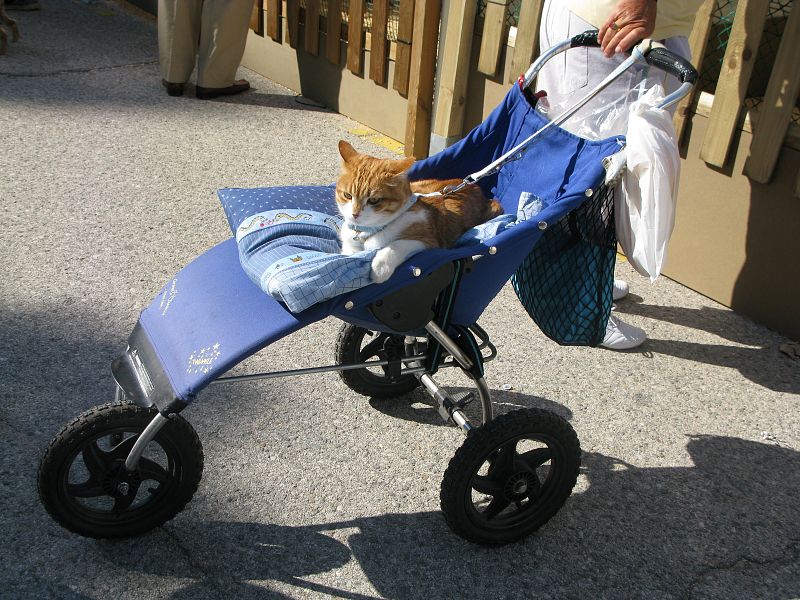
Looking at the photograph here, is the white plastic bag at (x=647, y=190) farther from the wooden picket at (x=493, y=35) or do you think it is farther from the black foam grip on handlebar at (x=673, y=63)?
the wooden picket at (x=493, y=35)

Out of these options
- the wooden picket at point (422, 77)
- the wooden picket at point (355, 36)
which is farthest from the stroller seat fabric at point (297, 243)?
the wooden picket at point (355, 36)

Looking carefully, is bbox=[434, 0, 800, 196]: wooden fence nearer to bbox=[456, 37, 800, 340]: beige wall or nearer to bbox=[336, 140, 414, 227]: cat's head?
bbox=[456, 37, 800, 340]: beige wall

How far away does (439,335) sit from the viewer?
7.53ft

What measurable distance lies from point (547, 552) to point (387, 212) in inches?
43.5

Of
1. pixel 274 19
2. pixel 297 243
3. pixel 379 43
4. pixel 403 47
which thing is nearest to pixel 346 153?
pixel 297 243

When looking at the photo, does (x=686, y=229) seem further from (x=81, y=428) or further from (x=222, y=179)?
(x=81, y=428)

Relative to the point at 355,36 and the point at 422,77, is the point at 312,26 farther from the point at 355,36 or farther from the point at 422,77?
the point at 422,77

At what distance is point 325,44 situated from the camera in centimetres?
593

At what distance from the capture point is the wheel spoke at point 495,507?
7.75ft

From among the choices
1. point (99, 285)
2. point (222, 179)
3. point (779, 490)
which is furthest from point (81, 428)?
point (222, 179)

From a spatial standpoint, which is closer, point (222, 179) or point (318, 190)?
point (318, 190)

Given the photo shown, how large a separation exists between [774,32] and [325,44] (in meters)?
3.18

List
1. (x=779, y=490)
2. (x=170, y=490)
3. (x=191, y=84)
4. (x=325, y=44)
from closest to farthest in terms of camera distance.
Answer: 1. (x=170, y=490)
2. (x=779, y=490)
3. (x=325, y=44)
4. (x=191, y=84)

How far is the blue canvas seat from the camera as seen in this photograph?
6.70ft
